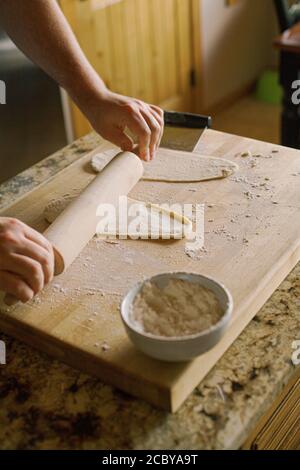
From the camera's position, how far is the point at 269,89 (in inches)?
158

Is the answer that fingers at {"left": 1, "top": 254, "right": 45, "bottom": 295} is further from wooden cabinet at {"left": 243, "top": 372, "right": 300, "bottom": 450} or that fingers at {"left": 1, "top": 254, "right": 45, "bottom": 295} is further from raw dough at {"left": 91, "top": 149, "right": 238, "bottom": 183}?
raw dough at {"left": 91, "top": 149, "right": 238, "bottom": 183}

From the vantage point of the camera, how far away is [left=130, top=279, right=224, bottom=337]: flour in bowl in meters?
0.83

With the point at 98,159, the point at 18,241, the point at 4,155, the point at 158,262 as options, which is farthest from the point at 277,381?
the point at 4,155

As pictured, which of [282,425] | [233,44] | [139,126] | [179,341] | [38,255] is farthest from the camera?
[233,44]

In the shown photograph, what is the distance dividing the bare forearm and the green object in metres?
2.85

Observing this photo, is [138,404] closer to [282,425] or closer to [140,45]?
[282,425]

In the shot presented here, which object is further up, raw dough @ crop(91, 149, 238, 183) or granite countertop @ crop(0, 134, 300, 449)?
raw dough @ crop(91, 149, 238, 183)

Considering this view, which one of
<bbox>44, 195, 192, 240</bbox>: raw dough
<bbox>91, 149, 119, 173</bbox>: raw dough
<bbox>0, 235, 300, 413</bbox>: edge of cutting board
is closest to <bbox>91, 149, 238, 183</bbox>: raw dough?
<bbox>91, 149, 119, 173</bbox>: raw dough

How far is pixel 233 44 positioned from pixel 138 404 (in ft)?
11.2

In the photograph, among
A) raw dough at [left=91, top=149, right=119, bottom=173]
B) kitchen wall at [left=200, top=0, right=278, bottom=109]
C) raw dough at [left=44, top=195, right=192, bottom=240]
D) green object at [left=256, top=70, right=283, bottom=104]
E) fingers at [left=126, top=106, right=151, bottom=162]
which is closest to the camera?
raw dough at [left=44, top=195, right=192, bottom=240]

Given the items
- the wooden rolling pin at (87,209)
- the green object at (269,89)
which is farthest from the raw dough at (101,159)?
the green object at (269,89)

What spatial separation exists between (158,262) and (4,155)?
1271mm

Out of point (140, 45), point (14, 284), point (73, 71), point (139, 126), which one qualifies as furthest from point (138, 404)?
point (140, 45)
